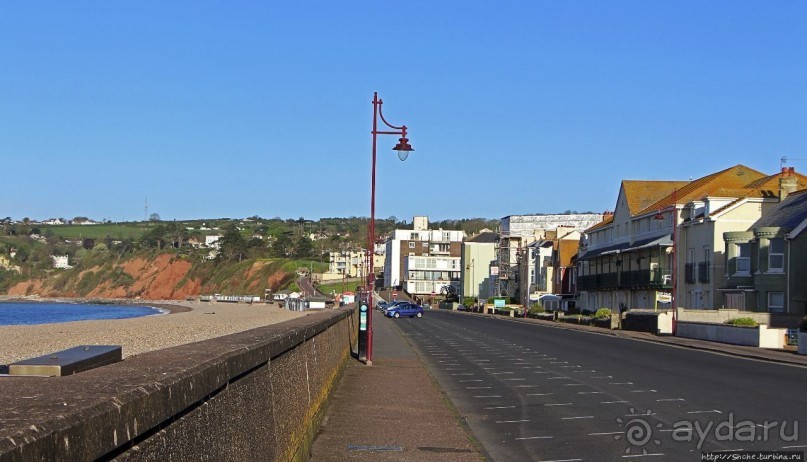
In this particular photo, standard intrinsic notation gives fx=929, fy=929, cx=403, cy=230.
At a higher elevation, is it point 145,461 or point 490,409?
point 145,461

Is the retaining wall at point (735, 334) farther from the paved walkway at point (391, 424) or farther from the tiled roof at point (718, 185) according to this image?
the paved walkway at point (391, 424)

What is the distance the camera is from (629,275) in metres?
72.1

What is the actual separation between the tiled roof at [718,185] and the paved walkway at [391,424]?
47705 millimetres

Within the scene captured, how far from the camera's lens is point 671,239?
64.6m

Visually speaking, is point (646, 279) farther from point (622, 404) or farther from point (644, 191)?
point (622, 404)

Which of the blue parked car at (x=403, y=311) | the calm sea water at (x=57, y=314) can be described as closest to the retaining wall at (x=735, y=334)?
the blue parked car at (x=403, y=311)

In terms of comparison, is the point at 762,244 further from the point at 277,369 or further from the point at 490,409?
the point at 277,369

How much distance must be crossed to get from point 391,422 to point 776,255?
40867mm

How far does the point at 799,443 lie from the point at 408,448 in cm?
486

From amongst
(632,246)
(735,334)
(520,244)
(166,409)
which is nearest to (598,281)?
(632,246)

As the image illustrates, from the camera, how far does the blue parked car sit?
82312 mm

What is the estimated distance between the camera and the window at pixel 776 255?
161ft

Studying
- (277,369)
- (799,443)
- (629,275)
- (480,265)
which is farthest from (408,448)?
(480,265)

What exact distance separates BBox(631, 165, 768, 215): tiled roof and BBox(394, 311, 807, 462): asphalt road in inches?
1413
